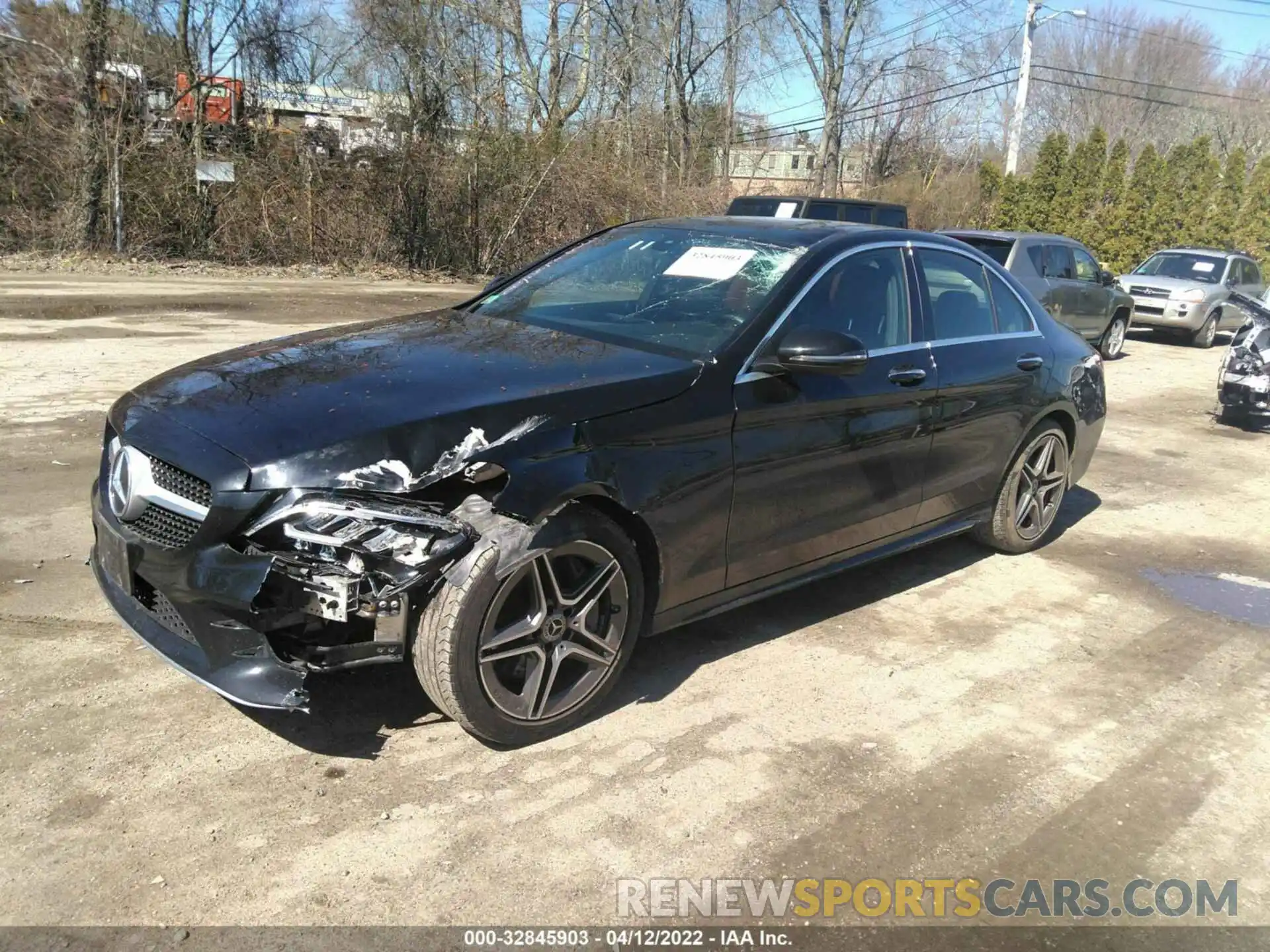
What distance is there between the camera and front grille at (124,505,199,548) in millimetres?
2996

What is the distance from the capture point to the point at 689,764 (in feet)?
11.0

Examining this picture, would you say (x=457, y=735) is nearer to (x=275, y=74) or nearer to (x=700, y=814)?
(x=700, y=814)

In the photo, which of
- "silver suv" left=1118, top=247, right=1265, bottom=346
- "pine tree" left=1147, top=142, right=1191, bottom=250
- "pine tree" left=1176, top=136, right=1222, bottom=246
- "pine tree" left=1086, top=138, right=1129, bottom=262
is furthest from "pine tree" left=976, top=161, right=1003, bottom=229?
"silver suv" left=1118, top=247, right=1265, bottom=346

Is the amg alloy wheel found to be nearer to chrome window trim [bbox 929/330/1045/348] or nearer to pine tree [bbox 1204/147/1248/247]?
chrome window trim [bbox 929/330/1045/348]

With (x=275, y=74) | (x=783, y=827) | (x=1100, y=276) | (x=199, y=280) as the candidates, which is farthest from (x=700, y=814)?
(x=275, y=74)

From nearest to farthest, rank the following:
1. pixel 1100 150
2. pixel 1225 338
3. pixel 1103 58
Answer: pixel 1225 338, pixel 1100 150, pixel 1103 58

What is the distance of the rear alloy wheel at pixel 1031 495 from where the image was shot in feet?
17.9

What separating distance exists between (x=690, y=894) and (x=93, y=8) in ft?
70.0

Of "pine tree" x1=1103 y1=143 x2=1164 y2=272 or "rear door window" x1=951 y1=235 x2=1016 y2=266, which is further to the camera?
"pine tree" x1=1103 y1=143 x2=1164 y2=272

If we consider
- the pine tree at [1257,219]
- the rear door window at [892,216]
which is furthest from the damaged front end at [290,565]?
the pine tree at [1257,219]

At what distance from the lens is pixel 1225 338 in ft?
63.5

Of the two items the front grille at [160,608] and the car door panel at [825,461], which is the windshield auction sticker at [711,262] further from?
the front grille at [160,608]

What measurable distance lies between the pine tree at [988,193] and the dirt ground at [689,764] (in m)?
25.8

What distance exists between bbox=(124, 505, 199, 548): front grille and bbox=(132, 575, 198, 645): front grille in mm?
155
